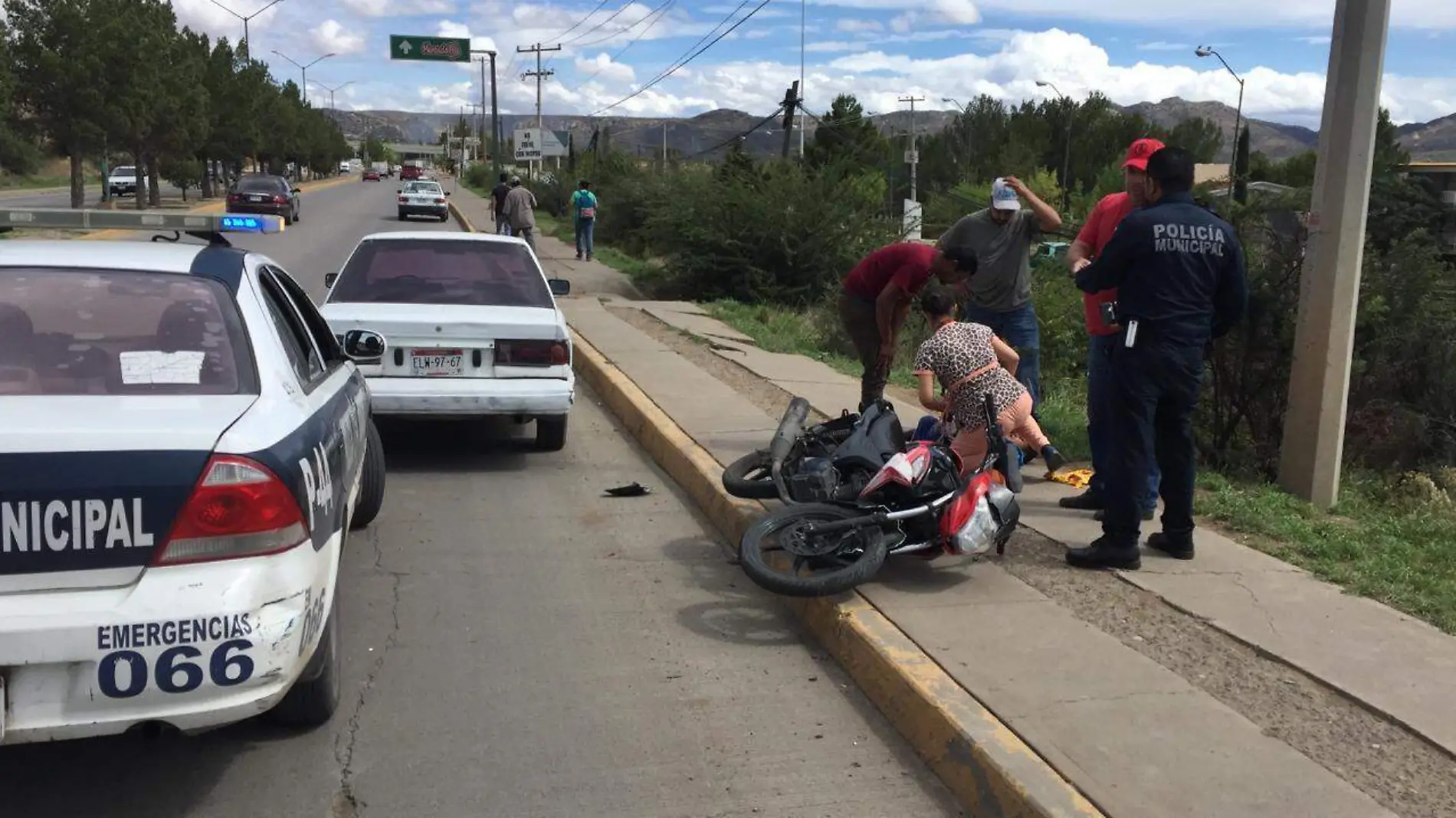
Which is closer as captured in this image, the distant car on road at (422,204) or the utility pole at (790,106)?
the utility pole at (790,106)

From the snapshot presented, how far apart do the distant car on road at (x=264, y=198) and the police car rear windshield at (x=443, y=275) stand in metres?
27.6

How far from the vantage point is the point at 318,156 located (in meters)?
104

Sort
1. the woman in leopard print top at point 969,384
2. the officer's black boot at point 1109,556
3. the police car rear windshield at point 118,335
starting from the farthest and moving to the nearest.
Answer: the woman in leopard print top at point 969,384, the officer's black boot at point 1109,556, the police car rear windshield at point 118,335

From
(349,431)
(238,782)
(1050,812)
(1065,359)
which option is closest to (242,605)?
(238,782)

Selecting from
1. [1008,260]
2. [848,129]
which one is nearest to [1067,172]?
[848,129]

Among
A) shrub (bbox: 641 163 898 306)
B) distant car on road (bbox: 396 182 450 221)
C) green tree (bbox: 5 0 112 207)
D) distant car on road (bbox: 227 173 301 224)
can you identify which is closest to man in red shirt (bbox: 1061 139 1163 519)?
shrub (bbox: 641 163 898 306)

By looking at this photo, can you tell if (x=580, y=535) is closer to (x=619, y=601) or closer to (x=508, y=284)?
(x=619, y=601)

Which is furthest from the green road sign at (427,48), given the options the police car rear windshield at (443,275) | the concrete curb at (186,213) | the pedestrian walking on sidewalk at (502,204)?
the police car rear windshield at (443,275)

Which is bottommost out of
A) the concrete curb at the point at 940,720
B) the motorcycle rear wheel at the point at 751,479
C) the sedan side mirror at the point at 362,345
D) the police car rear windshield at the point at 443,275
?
the concrete curb at the point at 940,720

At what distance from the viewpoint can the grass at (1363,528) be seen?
5109mm

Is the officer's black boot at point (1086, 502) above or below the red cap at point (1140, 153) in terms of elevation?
below

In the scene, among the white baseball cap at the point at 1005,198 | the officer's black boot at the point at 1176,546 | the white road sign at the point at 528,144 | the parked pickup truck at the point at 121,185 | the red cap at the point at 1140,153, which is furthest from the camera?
the parked pickup truck at the point at 121,185

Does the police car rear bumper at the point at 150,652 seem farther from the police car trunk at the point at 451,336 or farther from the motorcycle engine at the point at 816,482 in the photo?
the police car trunk at the point at 451,336

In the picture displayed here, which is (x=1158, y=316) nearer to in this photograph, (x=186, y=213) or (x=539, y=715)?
(x=539, y=715)
